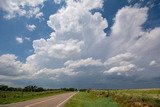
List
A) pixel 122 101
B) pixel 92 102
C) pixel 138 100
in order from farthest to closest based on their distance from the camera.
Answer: pixel 92 102 → pixel 122 101 → pixel 138 100

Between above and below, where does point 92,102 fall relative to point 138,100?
above

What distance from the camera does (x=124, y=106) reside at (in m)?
28.7

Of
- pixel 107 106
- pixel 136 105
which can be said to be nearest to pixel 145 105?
pixel 136 105

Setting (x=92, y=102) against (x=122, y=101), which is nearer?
(x=122, y=101)

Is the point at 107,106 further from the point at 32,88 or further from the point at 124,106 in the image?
the point at 32,88

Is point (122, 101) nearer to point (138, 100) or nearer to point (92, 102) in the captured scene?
point (138, 100)

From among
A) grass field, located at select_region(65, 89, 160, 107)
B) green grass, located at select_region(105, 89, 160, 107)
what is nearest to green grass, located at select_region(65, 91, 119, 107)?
grass field, located at select_region(65, 89, 160, 107)

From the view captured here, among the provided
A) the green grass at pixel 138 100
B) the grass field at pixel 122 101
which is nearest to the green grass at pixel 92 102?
the grass field at pixel 122 101

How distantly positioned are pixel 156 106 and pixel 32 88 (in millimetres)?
125995

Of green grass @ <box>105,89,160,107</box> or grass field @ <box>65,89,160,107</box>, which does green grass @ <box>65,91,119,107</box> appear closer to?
grass field @ <box>65,89,160,107</box>

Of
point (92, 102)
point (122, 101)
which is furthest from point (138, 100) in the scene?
point (92, 102)

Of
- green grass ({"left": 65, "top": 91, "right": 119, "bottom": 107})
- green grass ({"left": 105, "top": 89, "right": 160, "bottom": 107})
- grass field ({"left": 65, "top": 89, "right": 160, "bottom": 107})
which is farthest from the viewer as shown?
green grass ({"left": 65, "top": 91, "right": 119, "bottom": 107})

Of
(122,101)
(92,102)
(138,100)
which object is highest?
(92,102)

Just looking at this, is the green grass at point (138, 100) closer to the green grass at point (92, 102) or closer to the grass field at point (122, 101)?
the grass field at point (122, 101)
